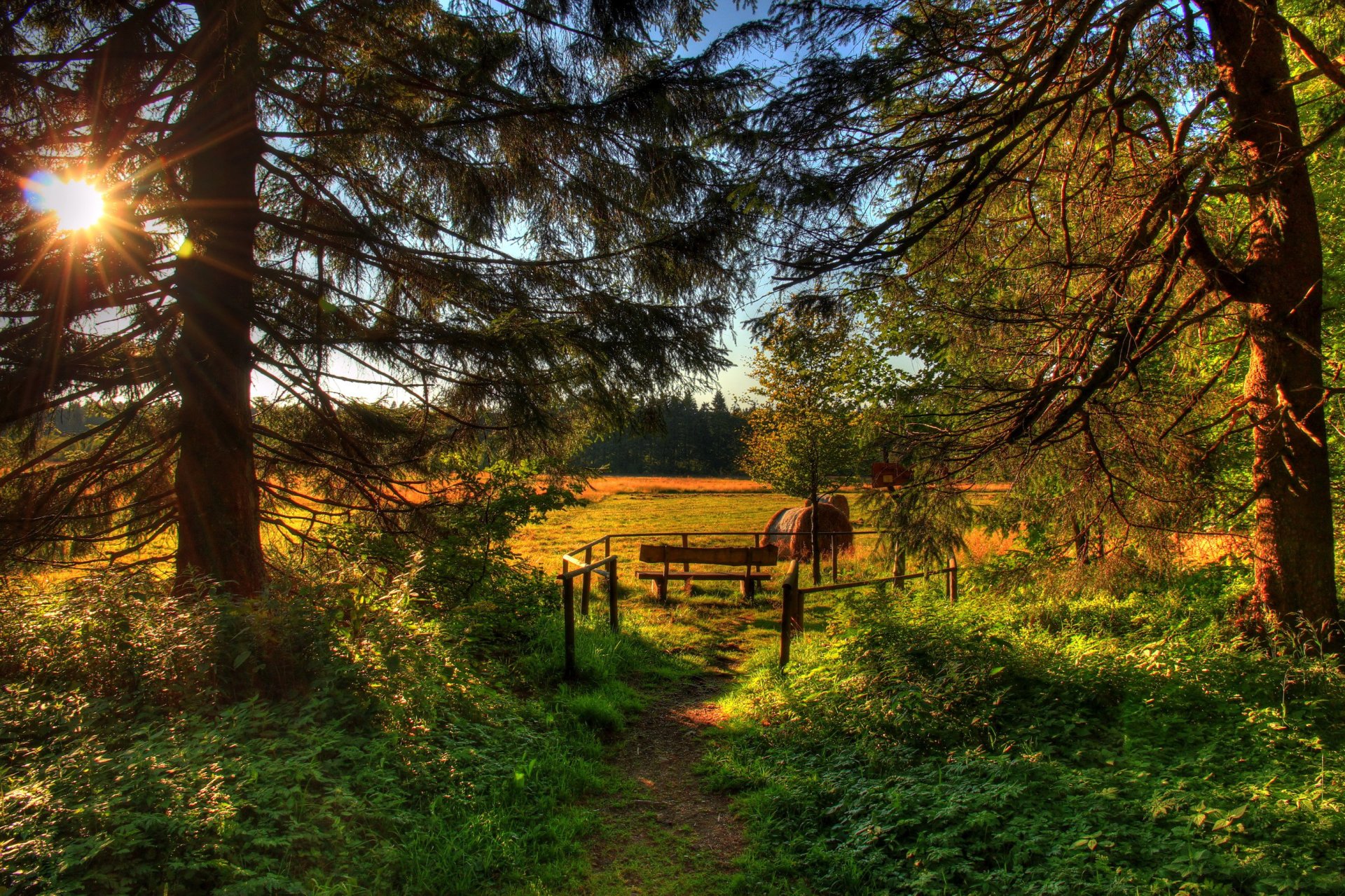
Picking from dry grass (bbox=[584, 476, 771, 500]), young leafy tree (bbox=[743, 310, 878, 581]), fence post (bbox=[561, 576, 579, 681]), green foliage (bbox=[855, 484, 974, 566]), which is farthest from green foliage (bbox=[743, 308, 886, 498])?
dry grass (bbox=[584, 476, 771, 500])

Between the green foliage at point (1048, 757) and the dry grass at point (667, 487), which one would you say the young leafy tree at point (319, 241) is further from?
the dry grass at point (667, 487)

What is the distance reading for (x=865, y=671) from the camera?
5.69 m

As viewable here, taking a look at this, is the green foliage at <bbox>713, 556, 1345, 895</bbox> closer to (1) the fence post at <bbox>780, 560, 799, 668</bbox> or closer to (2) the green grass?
(1) the fence post at <bbox>780, 560, 799, 668</bbox>

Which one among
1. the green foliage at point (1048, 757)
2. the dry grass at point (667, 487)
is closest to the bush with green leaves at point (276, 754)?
the green foliage at point (1048, 757)

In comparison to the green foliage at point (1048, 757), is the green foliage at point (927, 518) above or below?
above

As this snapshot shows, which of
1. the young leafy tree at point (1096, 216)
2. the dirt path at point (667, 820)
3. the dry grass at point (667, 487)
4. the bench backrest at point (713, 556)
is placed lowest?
the dirt path at point (667, 820)

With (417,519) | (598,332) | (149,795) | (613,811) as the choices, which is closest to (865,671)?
(613,811)

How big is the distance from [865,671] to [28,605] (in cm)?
600

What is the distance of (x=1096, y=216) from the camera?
5.37m

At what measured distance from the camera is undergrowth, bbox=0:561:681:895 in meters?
2.70

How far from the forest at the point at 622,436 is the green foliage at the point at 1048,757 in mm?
33

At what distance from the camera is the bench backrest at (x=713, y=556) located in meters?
12.0

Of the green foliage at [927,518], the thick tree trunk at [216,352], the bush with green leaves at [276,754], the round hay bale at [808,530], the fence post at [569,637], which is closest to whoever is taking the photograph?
the bush with green leaves at [276,754]

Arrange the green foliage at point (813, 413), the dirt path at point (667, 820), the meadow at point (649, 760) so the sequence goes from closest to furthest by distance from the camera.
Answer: the meadow at point (649, 760) → the dirt path at point (667, 820) → the green foliage at point (813, 413)
